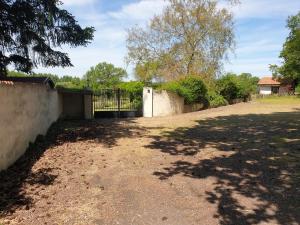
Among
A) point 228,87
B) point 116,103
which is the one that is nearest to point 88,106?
point 116,103

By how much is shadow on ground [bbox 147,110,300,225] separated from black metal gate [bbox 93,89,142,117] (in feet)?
25.7

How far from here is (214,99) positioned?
3191 cm

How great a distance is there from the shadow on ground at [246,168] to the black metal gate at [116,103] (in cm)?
783

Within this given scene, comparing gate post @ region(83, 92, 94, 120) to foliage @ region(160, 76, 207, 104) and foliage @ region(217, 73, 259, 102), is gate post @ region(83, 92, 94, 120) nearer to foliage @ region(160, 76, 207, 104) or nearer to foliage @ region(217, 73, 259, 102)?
foliage @ region(160, 76, 207, 104)

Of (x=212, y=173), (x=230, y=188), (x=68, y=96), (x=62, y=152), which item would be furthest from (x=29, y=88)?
(x=68, y=96)

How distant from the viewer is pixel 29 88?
10.2 meters

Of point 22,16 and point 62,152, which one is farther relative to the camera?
point 22,16

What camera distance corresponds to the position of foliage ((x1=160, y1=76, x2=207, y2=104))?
23.6 meters

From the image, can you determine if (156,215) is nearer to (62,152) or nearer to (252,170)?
(252,170)

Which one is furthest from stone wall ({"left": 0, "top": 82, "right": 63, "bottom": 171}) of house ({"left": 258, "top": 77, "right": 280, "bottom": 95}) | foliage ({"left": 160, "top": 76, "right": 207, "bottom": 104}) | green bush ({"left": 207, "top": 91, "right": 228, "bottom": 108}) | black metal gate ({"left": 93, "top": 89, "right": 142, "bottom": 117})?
house ({"left": 258, "top": 77, "right": 280, "bottom": 95})

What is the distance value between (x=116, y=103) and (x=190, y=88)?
6796 mm

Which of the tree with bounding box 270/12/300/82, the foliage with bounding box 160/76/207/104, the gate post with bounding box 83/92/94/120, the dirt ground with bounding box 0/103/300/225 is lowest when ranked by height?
the dirt ground with bounding box 0/103/300/225

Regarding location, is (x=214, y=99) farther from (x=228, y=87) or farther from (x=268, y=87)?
(x=268, y=87)

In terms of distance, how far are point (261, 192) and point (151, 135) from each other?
7471 millimetres
